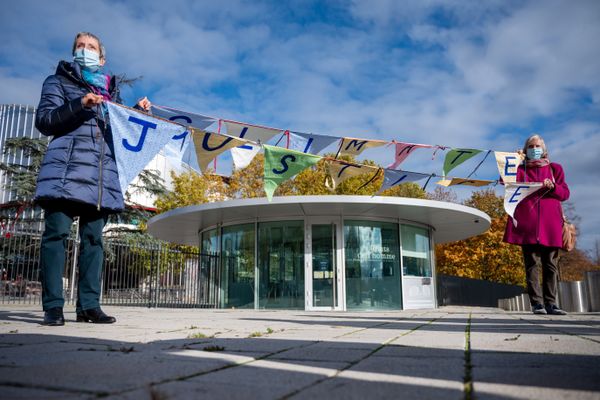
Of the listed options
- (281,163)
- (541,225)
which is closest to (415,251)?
(541,225)

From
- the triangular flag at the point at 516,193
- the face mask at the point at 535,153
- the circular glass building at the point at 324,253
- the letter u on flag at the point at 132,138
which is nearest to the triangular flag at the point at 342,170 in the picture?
the circular glass building at the point at 324,253

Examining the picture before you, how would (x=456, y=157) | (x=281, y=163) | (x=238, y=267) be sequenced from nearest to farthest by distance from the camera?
(x=281, y=163) < (x=456, y=157) < (x=238, y=267)

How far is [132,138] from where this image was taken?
467 cm

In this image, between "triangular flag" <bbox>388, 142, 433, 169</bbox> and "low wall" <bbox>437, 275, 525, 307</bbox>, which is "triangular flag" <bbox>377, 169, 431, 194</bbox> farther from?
"low wall" <bbox>437, 275, 525, 307</bbox>

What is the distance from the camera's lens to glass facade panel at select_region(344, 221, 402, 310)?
40.0ft

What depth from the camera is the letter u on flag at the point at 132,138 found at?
4414 millimetres

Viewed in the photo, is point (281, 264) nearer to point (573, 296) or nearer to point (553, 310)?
point (573, 296)

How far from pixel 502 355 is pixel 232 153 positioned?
585 cm

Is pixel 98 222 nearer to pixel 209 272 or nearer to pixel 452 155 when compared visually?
pixel 452 155

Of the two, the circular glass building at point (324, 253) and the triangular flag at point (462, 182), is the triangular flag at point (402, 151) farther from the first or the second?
the circular glass building at point (324, 253)

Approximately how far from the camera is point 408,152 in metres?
9.95

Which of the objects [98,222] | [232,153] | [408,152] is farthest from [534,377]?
[408,152]

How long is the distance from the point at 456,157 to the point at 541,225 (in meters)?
3.44

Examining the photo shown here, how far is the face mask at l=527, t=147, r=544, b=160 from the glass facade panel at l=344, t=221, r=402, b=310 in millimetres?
5901
